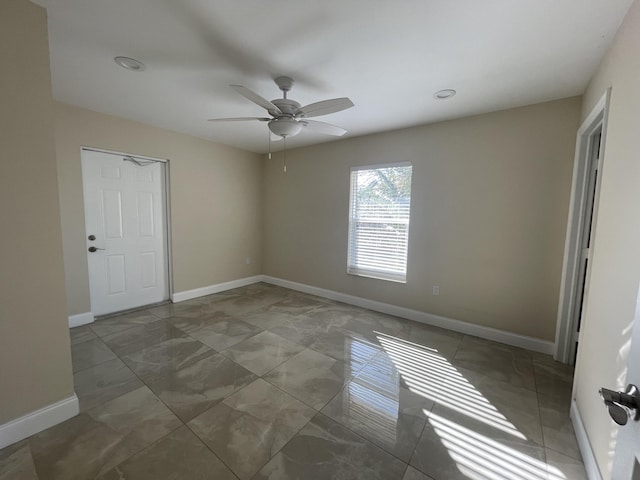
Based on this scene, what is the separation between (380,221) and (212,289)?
9.95 ft

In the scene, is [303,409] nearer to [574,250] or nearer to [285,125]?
[285,125]

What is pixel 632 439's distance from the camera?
2.03 ft

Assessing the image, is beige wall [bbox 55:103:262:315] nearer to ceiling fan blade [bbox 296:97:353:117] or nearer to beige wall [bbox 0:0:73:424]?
beige wall [bbox 0:0:73:424]

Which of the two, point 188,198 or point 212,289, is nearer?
point 188,198

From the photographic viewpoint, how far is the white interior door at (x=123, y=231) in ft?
10.8

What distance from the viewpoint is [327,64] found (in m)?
2.05

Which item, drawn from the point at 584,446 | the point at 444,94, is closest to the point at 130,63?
the point at 444,94

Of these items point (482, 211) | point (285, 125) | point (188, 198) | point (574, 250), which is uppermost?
point (285, 125)

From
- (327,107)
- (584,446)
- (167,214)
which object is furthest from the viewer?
(167,214)

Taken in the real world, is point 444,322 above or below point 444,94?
below

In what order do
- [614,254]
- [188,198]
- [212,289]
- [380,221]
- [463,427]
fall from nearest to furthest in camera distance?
[614,254], [463,427], [380,221], [188,198], [212,289]

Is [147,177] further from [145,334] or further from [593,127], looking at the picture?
[593,127]

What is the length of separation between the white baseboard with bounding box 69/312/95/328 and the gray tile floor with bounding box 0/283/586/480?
0.39ft

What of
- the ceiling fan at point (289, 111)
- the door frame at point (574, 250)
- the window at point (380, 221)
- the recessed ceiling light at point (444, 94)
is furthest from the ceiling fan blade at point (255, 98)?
the door frame at point (574, 250)
